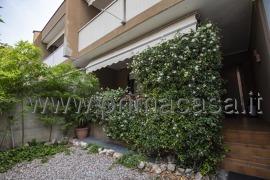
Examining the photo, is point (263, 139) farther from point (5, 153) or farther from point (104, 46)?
point (5, 153)

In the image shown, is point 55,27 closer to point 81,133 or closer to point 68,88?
point 68,88

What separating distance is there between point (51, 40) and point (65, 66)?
15.3 meters

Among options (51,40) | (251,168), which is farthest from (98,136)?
(51,40)

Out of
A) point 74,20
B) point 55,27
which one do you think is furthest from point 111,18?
point 55,27

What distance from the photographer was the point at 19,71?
1037 centimetres

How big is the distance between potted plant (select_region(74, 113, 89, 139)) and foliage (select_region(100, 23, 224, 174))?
5576 millimetres

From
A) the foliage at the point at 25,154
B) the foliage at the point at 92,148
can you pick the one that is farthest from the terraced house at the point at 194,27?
the foliage at the point at 25,154

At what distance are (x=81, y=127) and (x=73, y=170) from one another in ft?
18.5

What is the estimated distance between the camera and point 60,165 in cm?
877

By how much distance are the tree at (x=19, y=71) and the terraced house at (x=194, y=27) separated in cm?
409

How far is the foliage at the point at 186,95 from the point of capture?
22.9 feet

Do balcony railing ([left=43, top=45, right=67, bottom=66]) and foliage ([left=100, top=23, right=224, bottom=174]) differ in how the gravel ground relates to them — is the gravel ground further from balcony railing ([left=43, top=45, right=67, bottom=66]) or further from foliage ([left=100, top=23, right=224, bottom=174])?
balcony railing ([left=43, top=45, right=67, bottom=66])

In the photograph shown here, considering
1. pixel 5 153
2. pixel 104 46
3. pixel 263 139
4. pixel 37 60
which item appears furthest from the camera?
pixel 104 46

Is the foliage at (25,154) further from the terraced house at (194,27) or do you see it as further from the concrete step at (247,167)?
the concrete step at (247,167)
